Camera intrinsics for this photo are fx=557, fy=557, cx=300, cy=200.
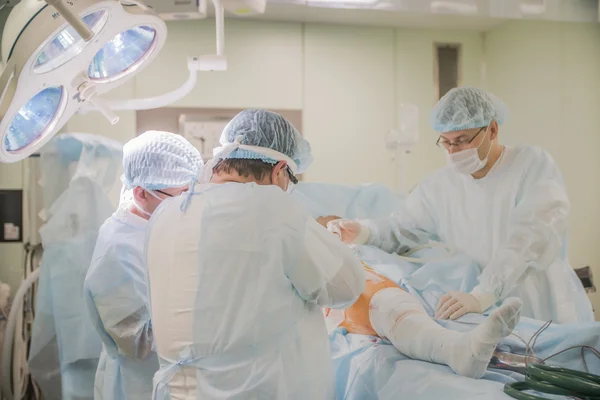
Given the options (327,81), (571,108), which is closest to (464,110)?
(571,108)

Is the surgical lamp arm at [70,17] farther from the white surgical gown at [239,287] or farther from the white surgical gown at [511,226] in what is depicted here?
the white surgical gown at [511,226]

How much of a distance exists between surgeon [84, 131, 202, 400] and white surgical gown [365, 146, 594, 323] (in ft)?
2.77

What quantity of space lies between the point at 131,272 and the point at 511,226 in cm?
124

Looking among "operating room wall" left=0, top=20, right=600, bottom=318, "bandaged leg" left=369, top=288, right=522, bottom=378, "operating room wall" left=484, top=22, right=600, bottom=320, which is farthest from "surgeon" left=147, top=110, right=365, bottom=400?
"operating room wall" left=484, top=22, right=600, bottom=320

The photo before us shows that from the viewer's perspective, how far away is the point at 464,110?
192 centimetres

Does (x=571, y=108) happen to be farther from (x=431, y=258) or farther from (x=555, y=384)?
(x=555, y=384)

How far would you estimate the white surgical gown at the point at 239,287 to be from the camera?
1.24 metres

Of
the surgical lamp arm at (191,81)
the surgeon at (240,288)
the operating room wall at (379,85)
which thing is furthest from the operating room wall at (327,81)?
the surgeon at (240,288)

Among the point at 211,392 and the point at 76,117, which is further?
the point at 76,117

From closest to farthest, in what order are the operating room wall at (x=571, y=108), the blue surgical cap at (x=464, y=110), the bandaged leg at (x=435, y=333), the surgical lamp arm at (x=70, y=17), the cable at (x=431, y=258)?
the surgical lamp arm at (x=70, y=17)
the bandaged leg at (x=435, y=333)
the blue surgical cap at (x=464, y=110)
the cable at (x=431, y=258)
the operating room wall at (x=571, y=108)

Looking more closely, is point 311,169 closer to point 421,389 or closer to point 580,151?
point 580,151

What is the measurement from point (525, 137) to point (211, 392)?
262 centimetres

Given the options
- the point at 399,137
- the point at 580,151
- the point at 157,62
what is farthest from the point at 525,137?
the point at 157,62

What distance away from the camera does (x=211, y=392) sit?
1.23 meters
